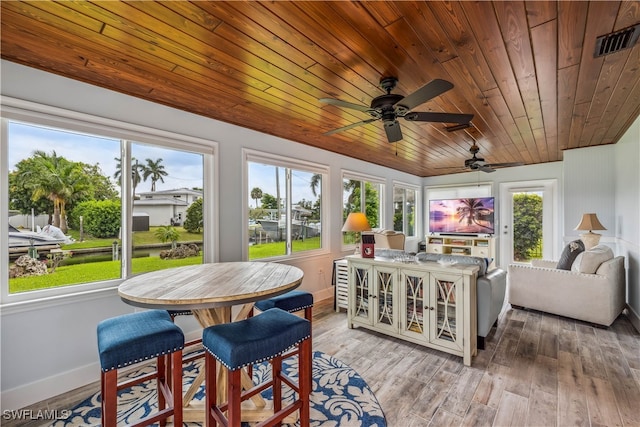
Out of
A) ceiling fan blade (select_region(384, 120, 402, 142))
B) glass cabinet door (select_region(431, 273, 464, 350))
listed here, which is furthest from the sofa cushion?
ceiling fan blade (select_region(384, 120, 402, 142))

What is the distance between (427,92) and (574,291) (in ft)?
10.4

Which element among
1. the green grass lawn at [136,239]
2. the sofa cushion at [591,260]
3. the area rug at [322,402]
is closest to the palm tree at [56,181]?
the green grass lawn at [136,239]

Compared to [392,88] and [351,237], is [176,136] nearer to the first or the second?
[392,88]

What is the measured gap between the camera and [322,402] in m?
1.89

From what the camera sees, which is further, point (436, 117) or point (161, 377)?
point (436, 117)

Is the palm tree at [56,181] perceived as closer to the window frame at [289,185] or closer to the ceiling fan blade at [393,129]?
the window frame at [289,185]

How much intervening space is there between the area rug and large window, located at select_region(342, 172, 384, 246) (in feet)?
8.49

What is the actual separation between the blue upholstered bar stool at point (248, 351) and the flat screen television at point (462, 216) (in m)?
5.71

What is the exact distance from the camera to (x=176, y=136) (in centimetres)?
260

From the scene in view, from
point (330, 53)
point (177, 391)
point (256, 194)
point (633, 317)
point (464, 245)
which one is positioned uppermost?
point (330, 53)

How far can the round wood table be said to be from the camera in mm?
1363

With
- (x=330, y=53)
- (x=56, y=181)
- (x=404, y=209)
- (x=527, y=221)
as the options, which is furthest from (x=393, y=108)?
(x=527, y=221)

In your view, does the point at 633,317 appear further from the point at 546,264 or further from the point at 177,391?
the point at 177,391

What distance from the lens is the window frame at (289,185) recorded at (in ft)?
10.4
